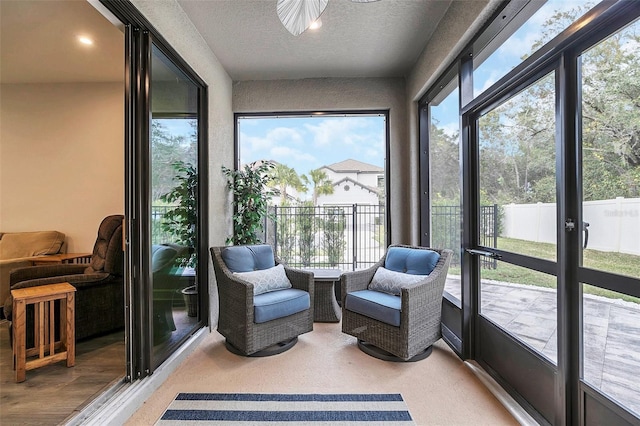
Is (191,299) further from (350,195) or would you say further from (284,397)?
(350,195)

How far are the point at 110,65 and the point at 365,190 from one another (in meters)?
3.39

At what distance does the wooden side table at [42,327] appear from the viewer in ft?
6.67

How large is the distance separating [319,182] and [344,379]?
2.49 m

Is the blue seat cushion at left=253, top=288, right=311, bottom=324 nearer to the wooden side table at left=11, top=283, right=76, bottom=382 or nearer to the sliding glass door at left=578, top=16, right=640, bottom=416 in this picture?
the wooden side table at left=11, top=283, right=76, bottom=382

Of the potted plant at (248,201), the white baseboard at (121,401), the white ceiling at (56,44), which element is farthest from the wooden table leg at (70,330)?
the white ceiling at (56,44)

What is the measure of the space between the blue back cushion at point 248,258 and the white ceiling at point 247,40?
6.81ft

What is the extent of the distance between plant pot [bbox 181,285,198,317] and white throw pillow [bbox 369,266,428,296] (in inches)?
67.9

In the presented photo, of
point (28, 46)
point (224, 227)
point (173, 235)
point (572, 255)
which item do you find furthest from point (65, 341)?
point (572, 255)

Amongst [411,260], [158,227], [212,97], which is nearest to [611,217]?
[411,260]

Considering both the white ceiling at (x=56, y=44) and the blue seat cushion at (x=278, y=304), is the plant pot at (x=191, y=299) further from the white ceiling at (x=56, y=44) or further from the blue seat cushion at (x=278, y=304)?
the white ceiling at (x=56, y=44)

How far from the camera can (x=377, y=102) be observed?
3729 millimetres

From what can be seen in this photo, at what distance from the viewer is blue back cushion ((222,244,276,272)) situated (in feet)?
9.25

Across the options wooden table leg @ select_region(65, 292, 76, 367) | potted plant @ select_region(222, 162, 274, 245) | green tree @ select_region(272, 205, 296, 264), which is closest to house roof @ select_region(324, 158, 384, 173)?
green tree @ select_region(272, 205, 296, 264)

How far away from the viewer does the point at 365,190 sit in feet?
13.2
